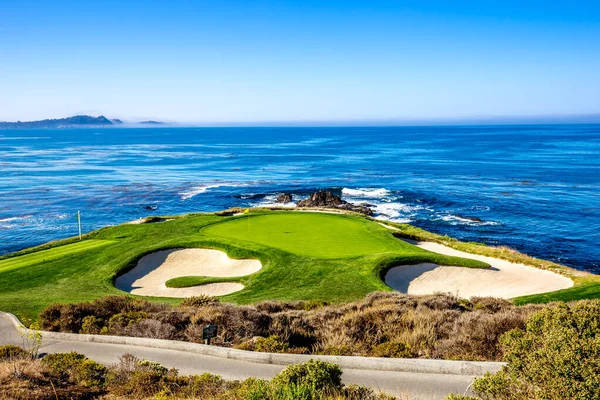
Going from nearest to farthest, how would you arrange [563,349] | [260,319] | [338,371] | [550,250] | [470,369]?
[563,349] < [338,371] < [470,369] < [260,319] < [550,250]

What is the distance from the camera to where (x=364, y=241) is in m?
24.6

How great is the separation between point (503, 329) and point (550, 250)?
27735mm

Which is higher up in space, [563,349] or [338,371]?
[563,349]

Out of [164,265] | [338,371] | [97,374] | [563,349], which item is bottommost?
[164,265]

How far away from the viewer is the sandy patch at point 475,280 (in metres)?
20.3

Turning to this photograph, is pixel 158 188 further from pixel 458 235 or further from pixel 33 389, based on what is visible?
pixel 33 389

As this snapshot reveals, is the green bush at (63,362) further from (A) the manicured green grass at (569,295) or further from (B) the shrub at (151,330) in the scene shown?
(A) the manicured green grass at (569,295)

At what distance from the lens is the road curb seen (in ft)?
29.0

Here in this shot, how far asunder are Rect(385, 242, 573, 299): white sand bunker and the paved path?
11.5m

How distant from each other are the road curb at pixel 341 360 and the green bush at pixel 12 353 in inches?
64.9

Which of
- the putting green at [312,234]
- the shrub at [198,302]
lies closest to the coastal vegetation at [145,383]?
the shrub at [198,302]

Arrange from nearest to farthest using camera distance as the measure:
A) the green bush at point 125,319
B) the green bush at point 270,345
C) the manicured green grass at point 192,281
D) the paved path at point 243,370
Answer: the paved path at point 243,370
the green bush at point 270,345
the green bush at point 125,319
the manicured green grass at point 192,281

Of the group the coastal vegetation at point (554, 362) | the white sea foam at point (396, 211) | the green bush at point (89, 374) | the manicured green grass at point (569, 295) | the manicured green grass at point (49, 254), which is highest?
the coastal vegetation at point (554, 362)

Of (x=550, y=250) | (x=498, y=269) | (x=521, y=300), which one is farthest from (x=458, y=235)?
(x=521, y=300)
